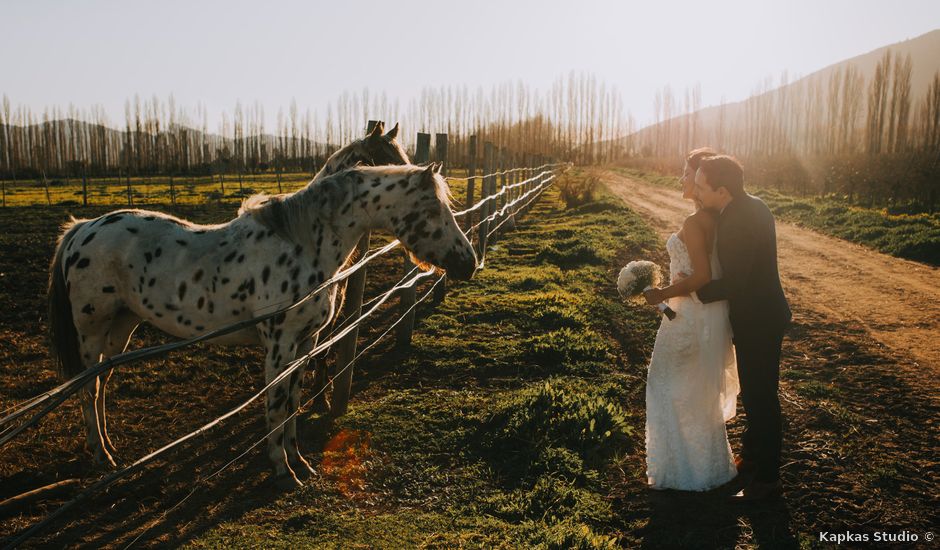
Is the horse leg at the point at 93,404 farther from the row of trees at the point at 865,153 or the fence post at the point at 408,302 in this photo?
the row of trees at the point at 865,153

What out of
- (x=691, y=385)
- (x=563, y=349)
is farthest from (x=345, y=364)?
(x=691, y=385)

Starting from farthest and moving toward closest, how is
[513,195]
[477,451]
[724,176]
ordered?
[513,195], [477,451], [724,176]

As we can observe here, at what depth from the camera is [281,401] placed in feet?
12.5

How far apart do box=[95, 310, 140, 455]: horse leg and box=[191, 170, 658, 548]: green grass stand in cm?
141

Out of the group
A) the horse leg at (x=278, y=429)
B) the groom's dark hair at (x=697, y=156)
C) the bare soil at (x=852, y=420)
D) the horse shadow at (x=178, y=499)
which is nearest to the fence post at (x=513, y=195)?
the bare soil at (x=852, y=420)

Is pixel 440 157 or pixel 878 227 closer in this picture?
pixel 440 157

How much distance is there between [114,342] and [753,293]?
13.4 ft

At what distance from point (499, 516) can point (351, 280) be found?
229 cm

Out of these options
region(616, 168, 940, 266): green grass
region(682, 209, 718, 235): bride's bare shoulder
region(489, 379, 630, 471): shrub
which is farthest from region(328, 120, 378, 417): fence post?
region(616, 168, 940, 266): green grass

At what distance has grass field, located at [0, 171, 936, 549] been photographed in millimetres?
3359

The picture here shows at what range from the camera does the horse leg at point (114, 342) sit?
13.4ft

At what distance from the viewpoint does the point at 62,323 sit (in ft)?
13.1

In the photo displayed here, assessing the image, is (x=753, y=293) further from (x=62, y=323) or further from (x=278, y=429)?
(x=62, y=323)

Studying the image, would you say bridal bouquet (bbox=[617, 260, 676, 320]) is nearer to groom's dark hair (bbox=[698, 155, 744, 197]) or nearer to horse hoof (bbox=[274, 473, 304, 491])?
groom's dark hair (bbox=[698, 155, 744, 197])
